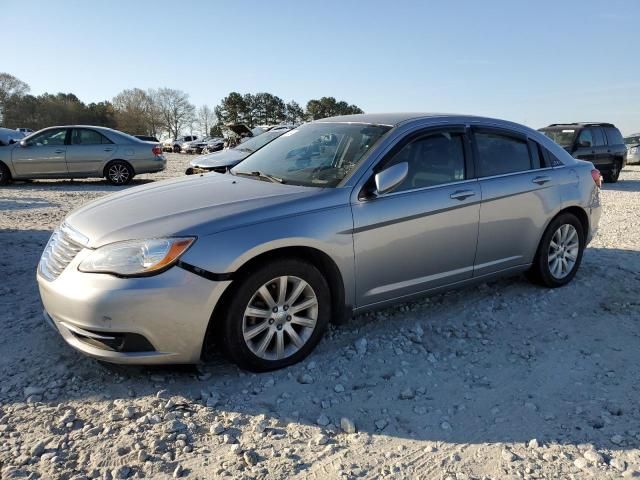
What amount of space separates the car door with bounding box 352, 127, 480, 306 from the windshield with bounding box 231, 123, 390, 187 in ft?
0.83

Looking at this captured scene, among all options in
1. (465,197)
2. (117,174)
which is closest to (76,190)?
(117,174)

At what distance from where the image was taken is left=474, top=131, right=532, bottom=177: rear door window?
4.36 m

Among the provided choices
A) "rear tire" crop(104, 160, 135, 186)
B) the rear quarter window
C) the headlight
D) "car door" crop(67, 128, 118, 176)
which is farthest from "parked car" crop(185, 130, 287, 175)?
the rear quarter window

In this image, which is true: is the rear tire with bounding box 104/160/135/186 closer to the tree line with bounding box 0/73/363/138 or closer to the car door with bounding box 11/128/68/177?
the car door with bounding box 11/128/68/177

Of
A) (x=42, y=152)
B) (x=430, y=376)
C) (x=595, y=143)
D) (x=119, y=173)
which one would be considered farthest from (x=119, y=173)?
(x=595, y=143)

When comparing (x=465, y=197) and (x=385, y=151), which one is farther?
(x=465, y=197)

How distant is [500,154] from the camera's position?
4516 mm

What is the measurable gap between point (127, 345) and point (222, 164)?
23.7 feet

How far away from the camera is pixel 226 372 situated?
3354mm

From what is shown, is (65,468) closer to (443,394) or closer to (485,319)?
(443,394)

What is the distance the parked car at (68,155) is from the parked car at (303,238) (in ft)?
31.2

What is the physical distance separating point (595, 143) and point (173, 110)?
89279 millimetres

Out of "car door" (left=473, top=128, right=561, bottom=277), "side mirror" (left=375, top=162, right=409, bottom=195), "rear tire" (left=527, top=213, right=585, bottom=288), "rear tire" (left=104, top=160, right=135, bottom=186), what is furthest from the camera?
"rear tire" (left=104, top=160, right=135, bottom=186)

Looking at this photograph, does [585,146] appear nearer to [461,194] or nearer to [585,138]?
[585,138]
